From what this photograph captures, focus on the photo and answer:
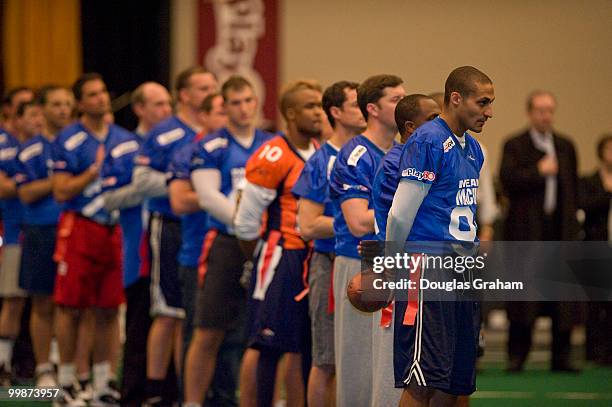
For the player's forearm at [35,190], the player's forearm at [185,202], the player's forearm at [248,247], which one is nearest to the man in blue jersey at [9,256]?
the player's forearm at [35,190]

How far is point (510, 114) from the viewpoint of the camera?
1034 cm

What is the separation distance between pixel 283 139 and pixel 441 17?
1010 mm

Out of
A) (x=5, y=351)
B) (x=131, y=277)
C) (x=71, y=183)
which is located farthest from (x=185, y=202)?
(x=5, y=351)

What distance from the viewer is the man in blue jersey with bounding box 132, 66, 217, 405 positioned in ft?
22.1

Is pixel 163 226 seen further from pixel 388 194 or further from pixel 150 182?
pixel 388 194

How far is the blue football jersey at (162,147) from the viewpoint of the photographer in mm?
6820

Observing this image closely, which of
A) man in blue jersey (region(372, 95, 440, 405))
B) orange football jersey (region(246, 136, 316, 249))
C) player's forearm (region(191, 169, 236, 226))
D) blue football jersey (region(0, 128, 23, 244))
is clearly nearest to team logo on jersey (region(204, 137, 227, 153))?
player's forearm (region(191, 169, 236, 226))

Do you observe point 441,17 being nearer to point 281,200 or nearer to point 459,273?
point 281,200

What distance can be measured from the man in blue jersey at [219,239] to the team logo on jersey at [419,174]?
203 centimetres

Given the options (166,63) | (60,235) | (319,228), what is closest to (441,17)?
(319,228)

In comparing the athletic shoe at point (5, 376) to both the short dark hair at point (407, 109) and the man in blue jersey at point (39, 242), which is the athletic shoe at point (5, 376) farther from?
the short dark hair at point (407, 109)

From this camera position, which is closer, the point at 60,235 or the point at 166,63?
the point at 60,235

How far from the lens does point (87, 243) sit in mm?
7121

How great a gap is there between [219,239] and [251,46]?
631 centimetres
